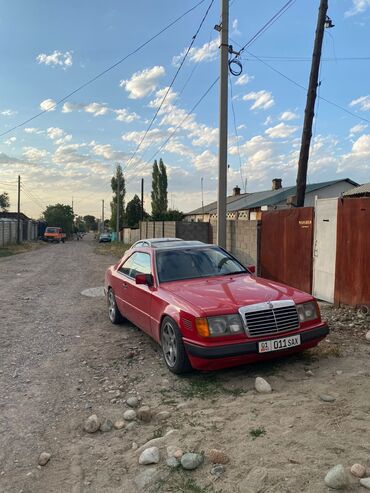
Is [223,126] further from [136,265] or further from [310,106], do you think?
[136,265]

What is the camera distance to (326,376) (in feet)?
14.7

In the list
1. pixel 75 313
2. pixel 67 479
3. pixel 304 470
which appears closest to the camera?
pixel 304 470

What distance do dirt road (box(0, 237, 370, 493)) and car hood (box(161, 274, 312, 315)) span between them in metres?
0.75

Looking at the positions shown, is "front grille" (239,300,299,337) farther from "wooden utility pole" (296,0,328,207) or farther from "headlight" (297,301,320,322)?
"wooden utility pole" (296,0,328,207)

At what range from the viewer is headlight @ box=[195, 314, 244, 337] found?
14.3 feet

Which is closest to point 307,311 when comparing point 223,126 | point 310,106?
point 223,126

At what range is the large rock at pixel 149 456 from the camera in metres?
3.05

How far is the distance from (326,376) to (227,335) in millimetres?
1126

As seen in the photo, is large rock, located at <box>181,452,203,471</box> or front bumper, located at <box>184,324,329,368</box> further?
front bumper, located at <box>184,324,329,368</box>

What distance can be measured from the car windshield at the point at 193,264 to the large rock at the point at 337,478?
133 inches

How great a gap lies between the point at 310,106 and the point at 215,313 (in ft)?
29.5

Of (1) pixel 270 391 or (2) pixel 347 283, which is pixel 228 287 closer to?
(1) pixel 270 391

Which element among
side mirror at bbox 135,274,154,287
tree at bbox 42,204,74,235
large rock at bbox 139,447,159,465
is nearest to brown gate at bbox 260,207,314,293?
side mirror at bbox 135,274,154,287

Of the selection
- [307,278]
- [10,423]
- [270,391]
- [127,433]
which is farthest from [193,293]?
[307,278]
